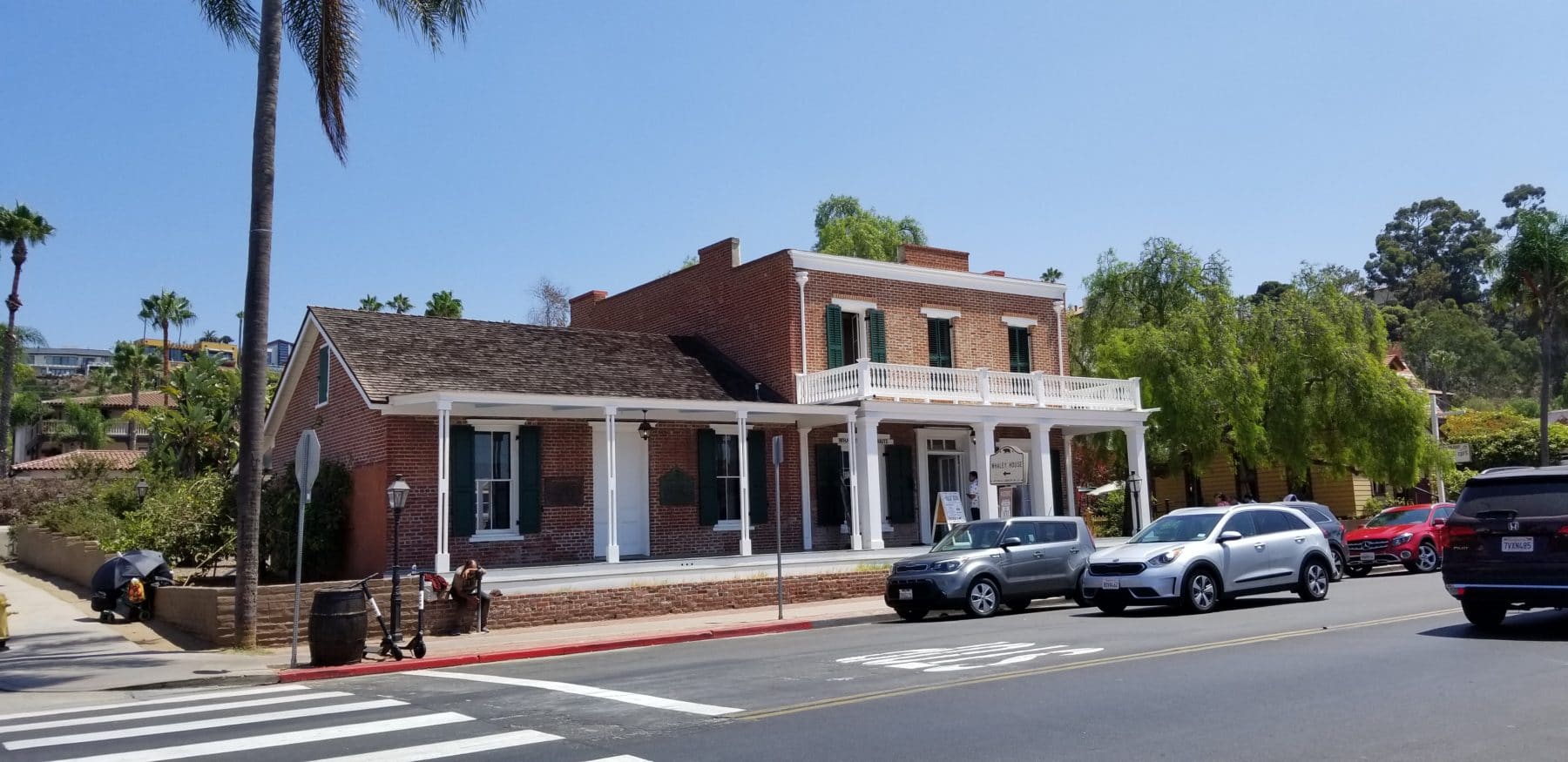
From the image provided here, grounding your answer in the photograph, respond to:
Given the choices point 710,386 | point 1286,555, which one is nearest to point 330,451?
point 710,386

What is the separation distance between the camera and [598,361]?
84.5ft

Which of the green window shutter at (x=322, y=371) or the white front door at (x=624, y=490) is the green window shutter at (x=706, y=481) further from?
the green window shutter at (x=322, y=371)

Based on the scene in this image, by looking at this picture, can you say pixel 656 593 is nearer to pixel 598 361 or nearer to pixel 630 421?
pixel 630 421

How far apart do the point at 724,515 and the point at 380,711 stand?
16082 millimetres

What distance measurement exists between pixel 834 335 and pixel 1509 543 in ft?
56.0

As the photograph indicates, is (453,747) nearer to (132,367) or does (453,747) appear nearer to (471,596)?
(471,596)

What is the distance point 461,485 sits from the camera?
73.0ft

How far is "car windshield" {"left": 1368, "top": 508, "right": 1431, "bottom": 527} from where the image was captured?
23828 mm

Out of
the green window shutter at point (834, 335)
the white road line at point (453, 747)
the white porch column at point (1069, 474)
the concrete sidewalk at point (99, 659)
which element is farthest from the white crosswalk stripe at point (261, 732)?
the white porch column at point (1069, 474)

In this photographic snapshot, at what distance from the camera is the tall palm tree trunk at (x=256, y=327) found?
50.6 ft

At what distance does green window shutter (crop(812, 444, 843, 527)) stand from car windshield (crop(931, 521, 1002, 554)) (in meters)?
8.70

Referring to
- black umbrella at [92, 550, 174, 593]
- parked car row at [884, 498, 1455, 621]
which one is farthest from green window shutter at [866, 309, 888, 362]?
black umbrella at [92, 550, 174, 593]

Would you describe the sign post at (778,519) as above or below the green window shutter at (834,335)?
below

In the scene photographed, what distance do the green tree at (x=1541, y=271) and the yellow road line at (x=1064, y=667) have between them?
28912 mm
